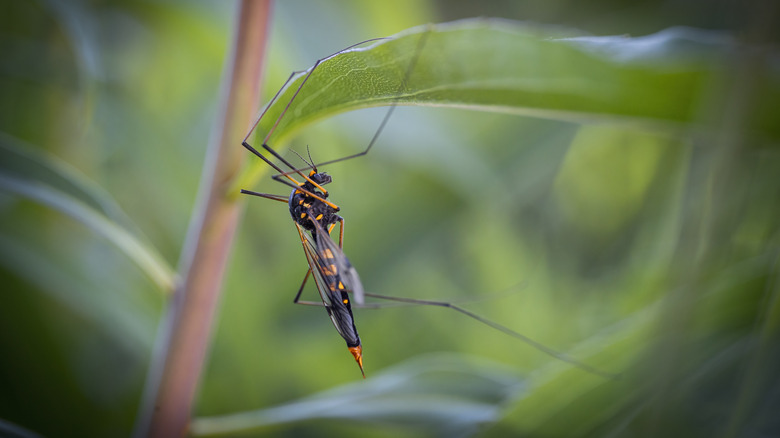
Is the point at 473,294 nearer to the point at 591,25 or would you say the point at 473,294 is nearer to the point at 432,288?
the point at 432,288

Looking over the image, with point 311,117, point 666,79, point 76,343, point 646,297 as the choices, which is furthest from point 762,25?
point 76,343

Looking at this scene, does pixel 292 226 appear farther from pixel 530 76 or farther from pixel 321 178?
pixel 530 76

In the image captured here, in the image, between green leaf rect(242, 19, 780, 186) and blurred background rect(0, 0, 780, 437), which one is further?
blurred background rect(0, 0, 780, 437)

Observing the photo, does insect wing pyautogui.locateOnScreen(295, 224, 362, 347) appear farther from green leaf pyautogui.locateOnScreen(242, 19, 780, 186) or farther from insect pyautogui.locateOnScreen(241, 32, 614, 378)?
green leaf pyautogui.locateOnScreen(242, 19, 780, 186)

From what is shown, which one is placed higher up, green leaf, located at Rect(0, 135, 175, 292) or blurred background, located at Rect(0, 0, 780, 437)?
blurred background, located at Rect(0, 0, 780, 437)

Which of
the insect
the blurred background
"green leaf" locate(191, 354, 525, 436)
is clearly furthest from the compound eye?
"green leaf" locate(191, 354, 525, 436)

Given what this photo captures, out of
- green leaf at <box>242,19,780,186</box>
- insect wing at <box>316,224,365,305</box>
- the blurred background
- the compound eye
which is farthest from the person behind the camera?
the blurred background
